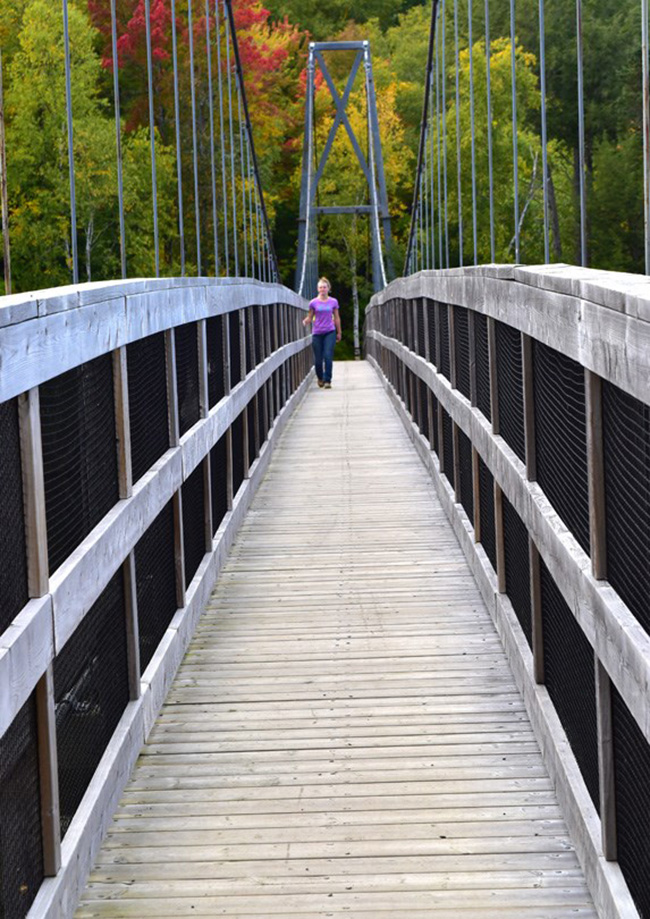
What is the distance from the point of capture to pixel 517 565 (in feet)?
16.7

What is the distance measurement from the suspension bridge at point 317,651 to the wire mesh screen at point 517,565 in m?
0.02

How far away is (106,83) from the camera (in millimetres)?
44562

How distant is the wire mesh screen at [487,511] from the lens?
5.97 metres

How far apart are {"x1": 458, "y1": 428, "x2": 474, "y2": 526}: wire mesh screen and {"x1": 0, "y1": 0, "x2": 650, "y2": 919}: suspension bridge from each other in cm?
20

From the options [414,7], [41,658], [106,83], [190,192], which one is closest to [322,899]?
[41,658]

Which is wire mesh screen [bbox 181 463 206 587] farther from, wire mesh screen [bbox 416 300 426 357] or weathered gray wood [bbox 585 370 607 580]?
wire mesh screen [bbox 416 300 426 357]

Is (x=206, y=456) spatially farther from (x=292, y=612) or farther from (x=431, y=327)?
(x=431, y=327)

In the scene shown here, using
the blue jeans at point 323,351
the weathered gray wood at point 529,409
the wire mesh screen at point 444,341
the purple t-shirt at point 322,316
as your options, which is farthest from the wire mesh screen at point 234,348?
the blue jeans at point 323,351

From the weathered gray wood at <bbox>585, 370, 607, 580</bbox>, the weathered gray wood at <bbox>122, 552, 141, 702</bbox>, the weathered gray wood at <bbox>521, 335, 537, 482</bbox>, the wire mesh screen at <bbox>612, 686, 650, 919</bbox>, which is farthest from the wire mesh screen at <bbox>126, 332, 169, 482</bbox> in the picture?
the wire mesh screen at <bbox>612, 686, 650, 919</bbox>

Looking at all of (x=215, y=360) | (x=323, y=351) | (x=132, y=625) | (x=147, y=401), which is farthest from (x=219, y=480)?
(x=323, y=351)

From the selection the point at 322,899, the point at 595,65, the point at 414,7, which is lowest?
the point at 322,899

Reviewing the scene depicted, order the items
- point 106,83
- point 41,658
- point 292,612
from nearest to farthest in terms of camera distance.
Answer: point 41,658, point 292,612, point 106,83

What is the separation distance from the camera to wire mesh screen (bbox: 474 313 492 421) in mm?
6070

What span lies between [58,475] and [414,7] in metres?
67.9
